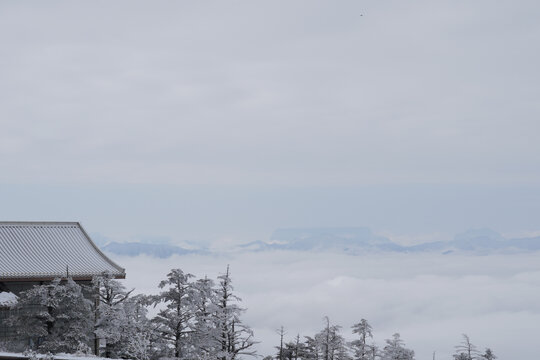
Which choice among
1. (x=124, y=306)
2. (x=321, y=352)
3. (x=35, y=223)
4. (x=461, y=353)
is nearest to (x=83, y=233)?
(x=35, y=223)

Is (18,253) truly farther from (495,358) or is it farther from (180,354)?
(495,358)

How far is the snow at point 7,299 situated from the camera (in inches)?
1066

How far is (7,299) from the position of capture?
1088 inches

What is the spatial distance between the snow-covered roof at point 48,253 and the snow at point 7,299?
60.4 inches

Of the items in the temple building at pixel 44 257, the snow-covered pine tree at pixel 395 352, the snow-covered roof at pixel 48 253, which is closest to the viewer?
the temple building at pixel 44 257

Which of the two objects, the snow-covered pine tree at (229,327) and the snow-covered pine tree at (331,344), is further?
the snow-covered pine tree at (331,344)

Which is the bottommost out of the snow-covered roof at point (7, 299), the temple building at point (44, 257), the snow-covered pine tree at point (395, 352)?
the snow-covered pine tree at point (395, 352)

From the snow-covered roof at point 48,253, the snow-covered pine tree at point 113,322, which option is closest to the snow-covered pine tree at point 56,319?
the snow-covered pine tree at point 113,322

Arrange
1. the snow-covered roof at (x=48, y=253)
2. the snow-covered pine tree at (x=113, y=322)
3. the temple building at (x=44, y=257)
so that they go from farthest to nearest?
1. the snow-covered roof at (x=48, y=253)
2. the temple building at (x=44, y=257)
3. the snow-covered pine tree at (x=113, y=322)

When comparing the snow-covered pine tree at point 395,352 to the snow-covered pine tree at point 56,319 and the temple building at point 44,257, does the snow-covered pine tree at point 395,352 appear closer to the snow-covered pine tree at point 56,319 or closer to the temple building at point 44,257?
the temple building at point 44,257

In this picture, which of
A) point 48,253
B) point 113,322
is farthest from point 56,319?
point 48,253

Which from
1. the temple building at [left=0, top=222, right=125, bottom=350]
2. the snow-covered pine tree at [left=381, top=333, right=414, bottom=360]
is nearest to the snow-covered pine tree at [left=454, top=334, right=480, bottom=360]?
the snow-covered pine tree at [left=381, top=333, right=414, bottom=360]

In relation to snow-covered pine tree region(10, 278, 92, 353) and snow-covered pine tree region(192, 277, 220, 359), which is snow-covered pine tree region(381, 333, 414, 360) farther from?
snow-covered pine tree region(10, 278, 92, 353)

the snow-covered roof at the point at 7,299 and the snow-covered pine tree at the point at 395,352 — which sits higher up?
the snow-covered roof at the point at 7,299
